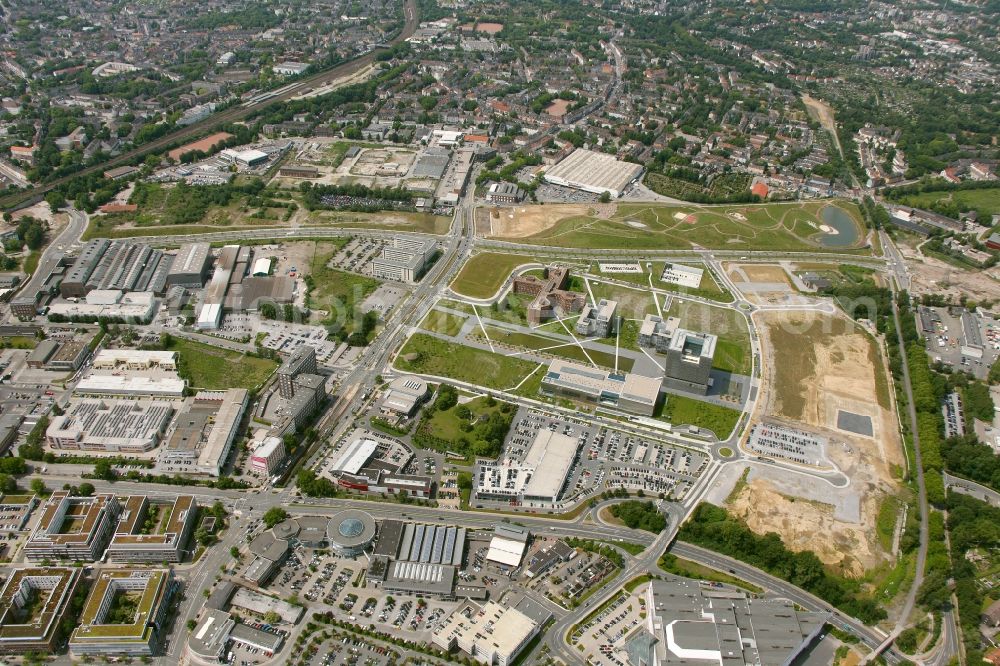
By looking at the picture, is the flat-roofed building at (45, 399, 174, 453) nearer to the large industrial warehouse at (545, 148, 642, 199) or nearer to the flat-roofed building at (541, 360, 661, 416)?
the flat-roofed building at (541, 360, 661, 416)

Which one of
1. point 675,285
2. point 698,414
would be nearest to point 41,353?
point 698,414

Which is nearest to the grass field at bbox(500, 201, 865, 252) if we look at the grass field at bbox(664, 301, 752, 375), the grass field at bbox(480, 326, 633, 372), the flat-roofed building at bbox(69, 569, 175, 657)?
the grass field at bbox(664, 301, 752, 375)

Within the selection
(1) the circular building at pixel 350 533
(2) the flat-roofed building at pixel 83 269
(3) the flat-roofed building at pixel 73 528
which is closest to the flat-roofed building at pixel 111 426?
(3) the flat-roofed building at pixel 73 528

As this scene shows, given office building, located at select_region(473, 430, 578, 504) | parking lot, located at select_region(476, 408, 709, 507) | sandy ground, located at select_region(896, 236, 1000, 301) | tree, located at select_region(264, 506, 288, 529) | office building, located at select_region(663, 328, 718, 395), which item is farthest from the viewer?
sandy ground, located at select_region(896, 236, 1000, 301)

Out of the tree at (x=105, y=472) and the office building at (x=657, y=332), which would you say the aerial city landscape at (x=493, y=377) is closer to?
the tree at (x=105, y=472)

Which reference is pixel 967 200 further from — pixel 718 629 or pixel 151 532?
pixel 151 532

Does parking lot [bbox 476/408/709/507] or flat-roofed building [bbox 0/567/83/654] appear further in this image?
parking lot [bbox 476/408/709/507]

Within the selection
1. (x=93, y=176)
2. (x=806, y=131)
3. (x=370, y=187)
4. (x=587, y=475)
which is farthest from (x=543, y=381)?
(x=806, y=131)
